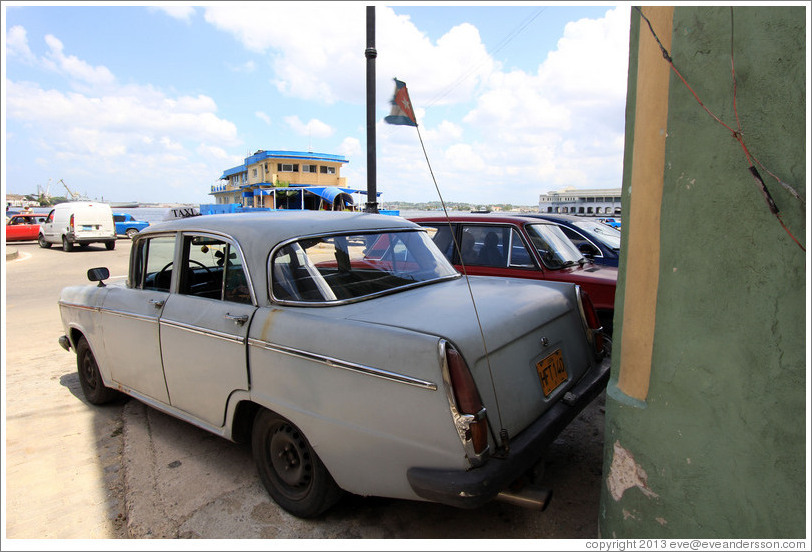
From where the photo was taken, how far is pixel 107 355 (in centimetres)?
384

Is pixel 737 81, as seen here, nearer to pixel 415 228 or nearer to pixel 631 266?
pixel 631 266

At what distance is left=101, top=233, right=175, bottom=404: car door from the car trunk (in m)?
1.79

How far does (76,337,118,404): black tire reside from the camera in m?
4.18

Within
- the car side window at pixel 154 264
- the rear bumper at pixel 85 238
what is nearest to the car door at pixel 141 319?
the car side window at pixel 154 264

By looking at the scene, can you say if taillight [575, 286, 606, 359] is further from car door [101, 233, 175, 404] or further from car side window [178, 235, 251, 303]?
car door [101, 233, 175, 404]

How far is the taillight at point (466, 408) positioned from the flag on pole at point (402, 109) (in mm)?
1208

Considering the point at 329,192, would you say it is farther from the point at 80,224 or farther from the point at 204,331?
the point at 204,331

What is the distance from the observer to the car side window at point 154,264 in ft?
11.7

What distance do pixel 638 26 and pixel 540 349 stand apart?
→ 5.39ft

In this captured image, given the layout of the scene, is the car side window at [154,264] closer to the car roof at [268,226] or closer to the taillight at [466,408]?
the car roof at [268,226]

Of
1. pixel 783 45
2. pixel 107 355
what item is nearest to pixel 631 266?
pixel 783 45

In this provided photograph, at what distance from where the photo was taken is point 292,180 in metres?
36.0

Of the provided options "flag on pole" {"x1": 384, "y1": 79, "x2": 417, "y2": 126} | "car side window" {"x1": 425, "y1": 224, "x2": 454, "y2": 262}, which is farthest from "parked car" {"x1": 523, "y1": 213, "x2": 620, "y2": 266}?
"flag on pole" {"x1": 384, "y1": 79, "x2": 417, "y2": 126}

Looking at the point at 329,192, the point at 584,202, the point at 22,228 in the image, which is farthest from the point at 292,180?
the point at 584,202
